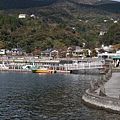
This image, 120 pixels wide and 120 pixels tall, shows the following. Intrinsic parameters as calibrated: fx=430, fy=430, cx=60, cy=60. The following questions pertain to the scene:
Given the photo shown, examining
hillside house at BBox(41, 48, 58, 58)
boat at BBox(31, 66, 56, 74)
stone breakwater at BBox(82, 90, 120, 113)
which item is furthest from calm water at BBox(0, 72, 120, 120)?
hillside house at BBox(41, 48, 58, 58)

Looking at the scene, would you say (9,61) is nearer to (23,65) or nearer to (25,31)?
(23,65)

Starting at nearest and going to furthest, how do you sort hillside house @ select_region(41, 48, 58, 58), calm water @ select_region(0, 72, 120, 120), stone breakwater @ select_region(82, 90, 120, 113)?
calm water @ select_region(0, 72, 120, 120) → stone breakwater @ select_region(82, 90, 120, 113) → hillside house @ select_region(41, 48, 58, 58)

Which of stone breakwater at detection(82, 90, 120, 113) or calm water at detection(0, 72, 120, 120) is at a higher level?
stone breakwater at detection(82, 90, 120, 113)

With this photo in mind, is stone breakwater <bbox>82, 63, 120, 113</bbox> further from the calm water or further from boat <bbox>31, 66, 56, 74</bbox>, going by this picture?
boat <bbox>31, 66, 56, 74</bbox>

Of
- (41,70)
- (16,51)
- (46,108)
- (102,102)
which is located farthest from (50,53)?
(102,102)

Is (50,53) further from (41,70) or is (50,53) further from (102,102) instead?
(102,102)

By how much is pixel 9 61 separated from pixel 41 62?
29.3 ft

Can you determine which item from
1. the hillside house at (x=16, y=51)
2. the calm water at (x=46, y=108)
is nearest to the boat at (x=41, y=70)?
the hillside house at (x=16, y=51)

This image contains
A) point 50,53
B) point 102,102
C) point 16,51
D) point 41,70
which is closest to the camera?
point 102,102

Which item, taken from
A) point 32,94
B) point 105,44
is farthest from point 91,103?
point 105,44

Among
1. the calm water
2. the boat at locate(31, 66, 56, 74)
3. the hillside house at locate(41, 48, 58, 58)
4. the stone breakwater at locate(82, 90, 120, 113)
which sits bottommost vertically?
the boat at locate(31, 66, 56, 74)

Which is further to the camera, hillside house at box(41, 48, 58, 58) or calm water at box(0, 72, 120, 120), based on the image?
hillside house at box(41, 48, 58, 58)

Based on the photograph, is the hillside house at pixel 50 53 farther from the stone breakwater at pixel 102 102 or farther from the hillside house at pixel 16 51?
the stone breakwater at pixel 102 102

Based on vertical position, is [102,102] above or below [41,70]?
above
